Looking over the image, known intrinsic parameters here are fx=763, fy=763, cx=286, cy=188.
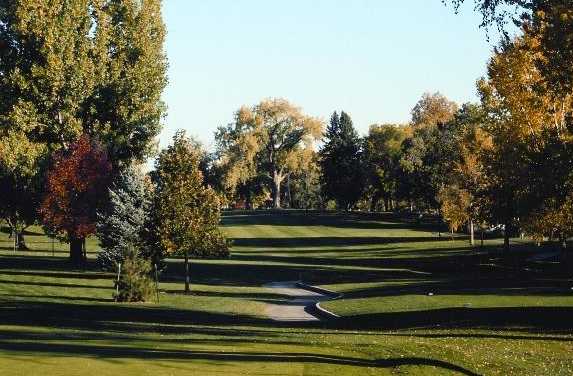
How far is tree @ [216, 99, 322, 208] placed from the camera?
128 metres

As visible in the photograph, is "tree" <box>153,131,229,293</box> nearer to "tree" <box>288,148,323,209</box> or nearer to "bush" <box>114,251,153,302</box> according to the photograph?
"bush" <box>114,251,153,302</box>

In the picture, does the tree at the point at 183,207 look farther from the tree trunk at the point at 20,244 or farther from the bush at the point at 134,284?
the tree trunk at the point at 20,244

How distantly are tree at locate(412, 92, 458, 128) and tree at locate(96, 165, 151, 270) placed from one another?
96.8 m

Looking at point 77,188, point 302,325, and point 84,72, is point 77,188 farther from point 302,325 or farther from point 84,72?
point 302,325

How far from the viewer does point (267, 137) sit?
431 feet

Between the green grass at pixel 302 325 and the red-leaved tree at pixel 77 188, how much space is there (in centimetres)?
376

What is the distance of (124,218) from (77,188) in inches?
285

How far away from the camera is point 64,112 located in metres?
52.0

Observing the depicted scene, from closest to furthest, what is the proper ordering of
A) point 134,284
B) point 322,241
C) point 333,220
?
1. point 134,284
2. point 322,241
3. point 333,220

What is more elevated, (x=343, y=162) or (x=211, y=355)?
(x=343, y=162)

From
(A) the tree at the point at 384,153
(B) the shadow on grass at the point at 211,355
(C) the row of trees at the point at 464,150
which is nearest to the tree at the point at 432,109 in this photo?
(C) the row of trees at the point at 464,150

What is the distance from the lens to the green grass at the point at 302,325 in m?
19.2

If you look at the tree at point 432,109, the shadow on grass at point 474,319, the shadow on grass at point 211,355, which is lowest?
the shadow on grass at point 474,319

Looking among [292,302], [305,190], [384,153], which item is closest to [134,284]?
[292,302]
